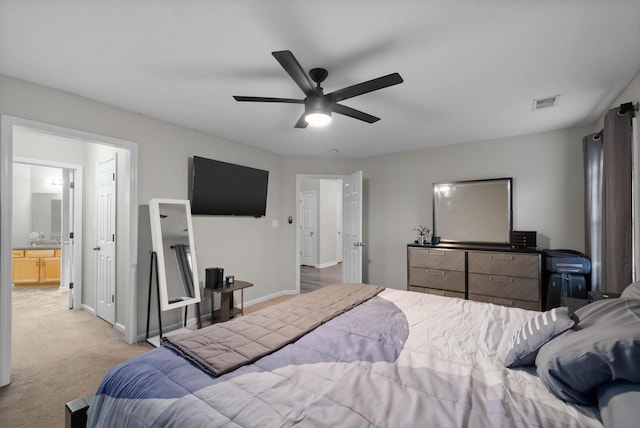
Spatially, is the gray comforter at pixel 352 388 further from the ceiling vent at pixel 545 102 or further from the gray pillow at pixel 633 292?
the ceiling vent at pixel 545 102

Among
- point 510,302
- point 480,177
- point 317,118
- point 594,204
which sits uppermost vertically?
point 317,118

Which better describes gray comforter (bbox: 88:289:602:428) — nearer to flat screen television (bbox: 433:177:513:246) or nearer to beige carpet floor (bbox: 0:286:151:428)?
beige carpet floor (bbox: 0:286:151:428)

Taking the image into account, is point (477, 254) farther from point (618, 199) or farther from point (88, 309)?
point (88, 309)

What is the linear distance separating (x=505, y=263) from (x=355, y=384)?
125 inches

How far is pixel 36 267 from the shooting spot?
5441 millimetres

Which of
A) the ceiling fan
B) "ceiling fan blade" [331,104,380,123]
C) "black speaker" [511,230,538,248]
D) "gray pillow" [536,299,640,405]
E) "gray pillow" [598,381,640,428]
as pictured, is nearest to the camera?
"gray pillow" [598,381,640,428]

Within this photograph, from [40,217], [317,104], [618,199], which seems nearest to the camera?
[317,104]

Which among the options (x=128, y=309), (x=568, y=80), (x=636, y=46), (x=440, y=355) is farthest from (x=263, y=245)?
(x=636, y=46)

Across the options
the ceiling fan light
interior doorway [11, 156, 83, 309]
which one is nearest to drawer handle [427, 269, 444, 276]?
the ceiling fan light

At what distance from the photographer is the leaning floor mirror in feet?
9.86

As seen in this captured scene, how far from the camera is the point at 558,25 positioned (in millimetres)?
1655

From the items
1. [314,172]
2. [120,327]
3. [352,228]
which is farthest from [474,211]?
[120,327]

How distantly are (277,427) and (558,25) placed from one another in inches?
94.9

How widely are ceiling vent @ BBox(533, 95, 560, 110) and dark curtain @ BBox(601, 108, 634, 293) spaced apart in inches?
16.6
